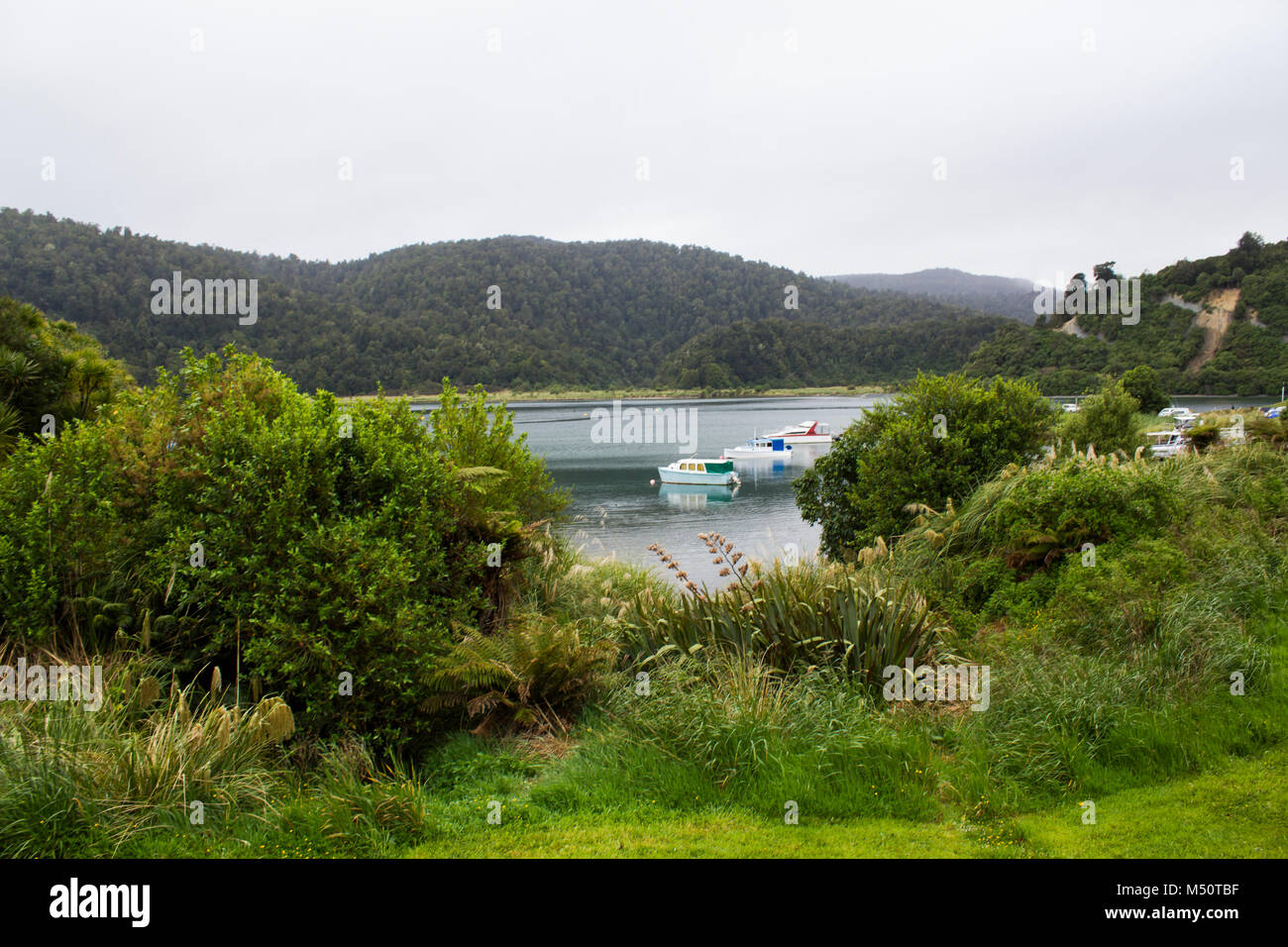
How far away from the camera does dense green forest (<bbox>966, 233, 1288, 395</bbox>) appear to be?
211 ft

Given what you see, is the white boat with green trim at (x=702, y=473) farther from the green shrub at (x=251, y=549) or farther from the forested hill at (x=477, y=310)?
the green shrub at (x=251, y=549)

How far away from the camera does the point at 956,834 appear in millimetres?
3832

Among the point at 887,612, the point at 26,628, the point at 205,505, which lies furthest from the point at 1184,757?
the point at 26,628

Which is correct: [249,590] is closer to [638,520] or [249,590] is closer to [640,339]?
[638,520]

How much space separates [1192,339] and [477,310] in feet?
267

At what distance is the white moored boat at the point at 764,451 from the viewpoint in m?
58.2

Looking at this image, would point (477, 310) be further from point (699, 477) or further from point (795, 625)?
point (795, 625)

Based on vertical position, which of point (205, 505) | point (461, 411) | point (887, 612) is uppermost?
point (461, 411)

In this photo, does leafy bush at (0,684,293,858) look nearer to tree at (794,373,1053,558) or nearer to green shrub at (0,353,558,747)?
green shrub at (0,353,558,747)

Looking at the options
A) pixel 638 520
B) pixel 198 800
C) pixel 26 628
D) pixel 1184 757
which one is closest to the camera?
pixel 198 800

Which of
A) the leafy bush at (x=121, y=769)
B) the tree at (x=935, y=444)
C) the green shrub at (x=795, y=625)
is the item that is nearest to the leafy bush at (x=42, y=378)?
the leafy bush at (x=121, y=769)

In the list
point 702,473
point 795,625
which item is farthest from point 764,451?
point 795,625

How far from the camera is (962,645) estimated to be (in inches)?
273

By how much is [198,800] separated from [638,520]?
27318 mm
